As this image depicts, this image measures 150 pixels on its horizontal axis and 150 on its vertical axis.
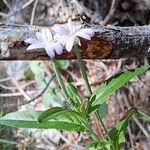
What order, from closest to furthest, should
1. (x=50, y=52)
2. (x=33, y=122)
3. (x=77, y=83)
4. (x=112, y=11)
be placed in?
(x=50, y=52) < (x=33, y=122) < (x=112, y=11) < (x=77, y=83)

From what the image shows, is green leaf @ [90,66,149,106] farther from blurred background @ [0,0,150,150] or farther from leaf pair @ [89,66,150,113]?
blurred background @ [0,0,150,150]

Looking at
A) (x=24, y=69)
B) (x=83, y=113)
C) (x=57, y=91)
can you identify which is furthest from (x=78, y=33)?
(x=24, y=69)

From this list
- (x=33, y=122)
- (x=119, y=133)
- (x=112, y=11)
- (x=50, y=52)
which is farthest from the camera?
(x=112, y=11)

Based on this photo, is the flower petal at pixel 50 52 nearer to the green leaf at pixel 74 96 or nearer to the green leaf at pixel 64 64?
the green leaf at pixel 74 96

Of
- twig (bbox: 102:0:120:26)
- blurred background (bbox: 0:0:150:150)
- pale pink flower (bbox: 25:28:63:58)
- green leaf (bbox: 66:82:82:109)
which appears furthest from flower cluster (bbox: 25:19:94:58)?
twig (bbox: 102:0:120:26)

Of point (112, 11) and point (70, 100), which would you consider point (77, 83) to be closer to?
point (112, 11)

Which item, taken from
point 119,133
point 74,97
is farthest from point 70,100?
point 119,133
